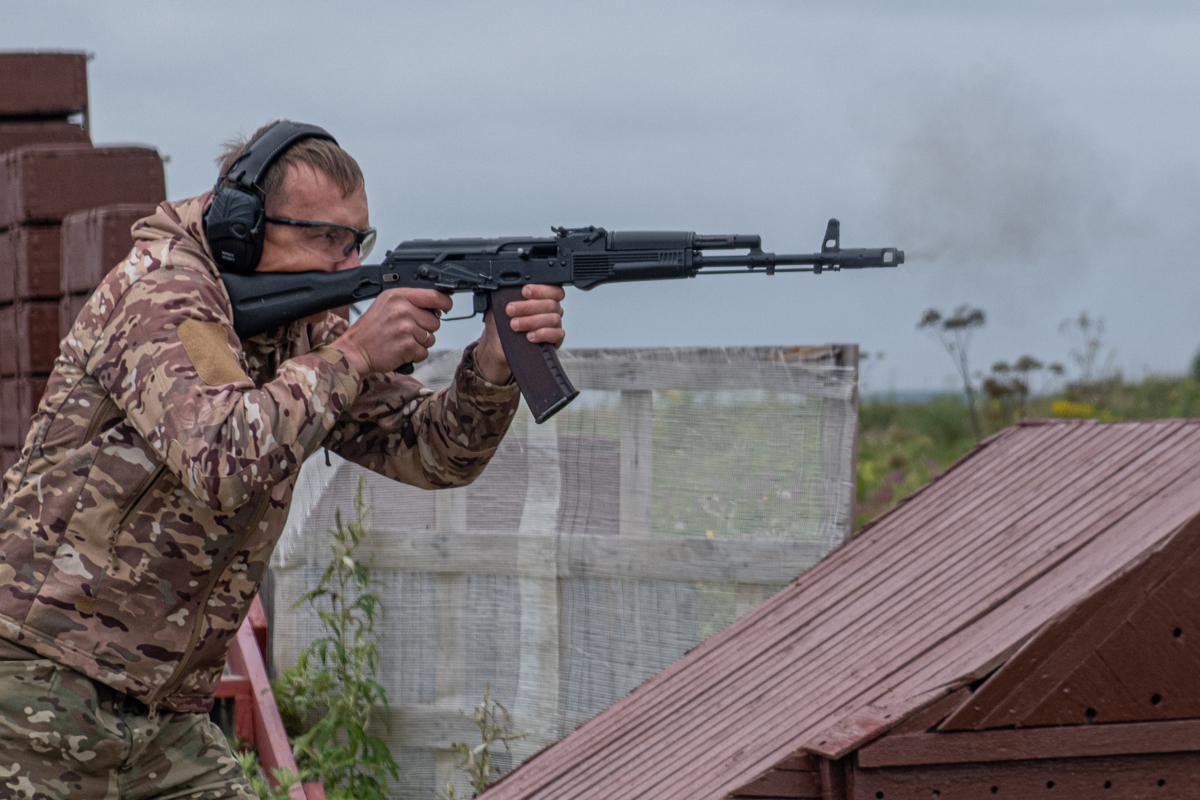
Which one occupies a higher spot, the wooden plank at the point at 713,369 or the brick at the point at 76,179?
the brick at the point at 76,179

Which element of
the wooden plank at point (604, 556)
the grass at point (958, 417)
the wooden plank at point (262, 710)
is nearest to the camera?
the wooden plank at point (604, 556)

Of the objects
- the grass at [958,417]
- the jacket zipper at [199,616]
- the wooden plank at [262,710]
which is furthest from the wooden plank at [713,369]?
the grass at [958,417]

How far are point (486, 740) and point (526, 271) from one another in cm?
289

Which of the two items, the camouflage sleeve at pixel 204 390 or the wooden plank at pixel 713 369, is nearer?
the camouflage sleeve at pixel 204 390

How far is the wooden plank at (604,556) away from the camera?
17.2ft

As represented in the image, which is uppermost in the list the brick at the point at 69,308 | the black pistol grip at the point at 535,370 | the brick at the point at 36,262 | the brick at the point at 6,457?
the brick at the point at 36,262

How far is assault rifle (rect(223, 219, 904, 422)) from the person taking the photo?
3.19 m

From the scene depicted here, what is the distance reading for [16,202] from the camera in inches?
247

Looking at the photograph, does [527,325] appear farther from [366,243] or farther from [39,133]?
Result: [39,133]

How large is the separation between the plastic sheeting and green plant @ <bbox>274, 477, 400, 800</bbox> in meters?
0.10

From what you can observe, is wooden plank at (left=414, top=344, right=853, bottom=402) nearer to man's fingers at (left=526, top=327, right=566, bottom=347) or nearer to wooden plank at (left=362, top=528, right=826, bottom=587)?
wooden plank at (left=362, top=528, right=826, bottom=587)

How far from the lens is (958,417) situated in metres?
11.2

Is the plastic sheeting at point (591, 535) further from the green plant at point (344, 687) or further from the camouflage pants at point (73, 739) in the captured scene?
the camouflage pants at point (73, 739)

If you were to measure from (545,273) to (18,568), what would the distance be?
56.5 inches
